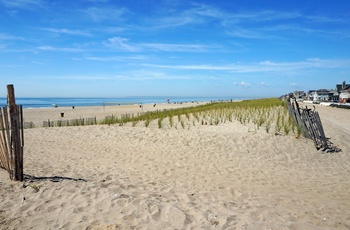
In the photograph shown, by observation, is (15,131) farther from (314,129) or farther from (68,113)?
(68,113)

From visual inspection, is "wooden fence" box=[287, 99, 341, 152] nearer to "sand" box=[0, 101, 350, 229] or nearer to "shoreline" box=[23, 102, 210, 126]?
"sand" box=[0, 101, 350, 229]

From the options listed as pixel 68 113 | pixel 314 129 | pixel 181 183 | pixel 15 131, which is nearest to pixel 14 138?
pixel 15 131

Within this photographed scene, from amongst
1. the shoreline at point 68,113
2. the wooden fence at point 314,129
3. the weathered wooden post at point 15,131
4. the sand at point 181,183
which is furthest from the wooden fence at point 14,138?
the shoreline at point 68,113

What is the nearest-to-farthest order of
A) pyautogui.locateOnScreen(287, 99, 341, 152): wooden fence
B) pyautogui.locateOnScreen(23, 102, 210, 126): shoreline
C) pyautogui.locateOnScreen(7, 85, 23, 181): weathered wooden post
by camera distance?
1. pyautogui.locateOnScreen(7, 85, 23, 181): weathered wooden post
2. pyautogui.locateOnScreen(287, 99, 341, 152): wooden fence
3. pyautogui.locateOnScreen(23, 102, 210, 126): shoreline

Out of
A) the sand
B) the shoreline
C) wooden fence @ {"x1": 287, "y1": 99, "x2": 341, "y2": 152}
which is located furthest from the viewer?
the shoreline

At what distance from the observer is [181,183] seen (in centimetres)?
552

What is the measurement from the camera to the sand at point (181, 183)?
12.0 ft

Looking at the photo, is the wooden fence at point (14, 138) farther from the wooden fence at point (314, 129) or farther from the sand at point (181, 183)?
the wooden fence at point (314, 129)

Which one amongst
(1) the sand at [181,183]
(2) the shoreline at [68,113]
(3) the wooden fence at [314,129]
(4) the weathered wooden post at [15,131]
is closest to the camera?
(1) the sand at [181,183]

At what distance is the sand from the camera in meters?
3.67

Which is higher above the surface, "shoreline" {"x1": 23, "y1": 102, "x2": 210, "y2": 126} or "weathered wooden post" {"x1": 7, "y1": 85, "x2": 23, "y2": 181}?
"weathered wooden post" {"x1": 7, "y1": 85, "x2": 23, "y2": 181}

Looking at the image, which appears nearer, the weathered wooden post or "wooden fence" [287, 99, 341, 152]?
the weathered wooden post

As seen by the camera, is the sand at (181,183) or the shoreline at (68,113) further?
the shoreline at (68,113)

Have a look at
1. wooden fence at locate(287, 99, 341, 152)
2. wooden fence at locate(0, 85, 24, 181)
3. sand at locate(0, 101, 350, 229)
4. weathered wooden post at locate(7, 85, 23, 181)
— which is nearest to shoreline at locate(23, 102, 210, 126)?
sand at locate(0, 101, 350, 229)
